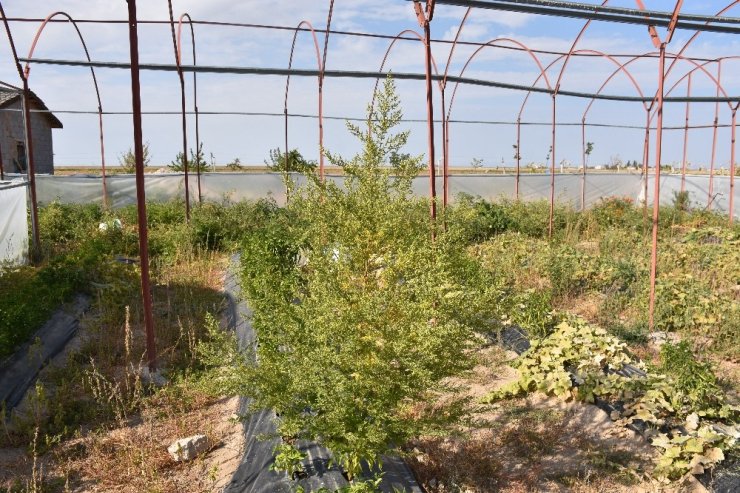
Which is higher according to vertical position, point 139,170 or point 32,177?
point 139,170

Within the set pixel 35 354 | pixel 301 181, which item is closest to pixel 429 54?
pixel 35 354

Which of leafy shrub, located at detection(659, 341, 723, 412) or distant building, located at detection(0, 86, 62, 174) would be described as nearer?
leafy shrub, located at detection(659, 341, 723, 412)

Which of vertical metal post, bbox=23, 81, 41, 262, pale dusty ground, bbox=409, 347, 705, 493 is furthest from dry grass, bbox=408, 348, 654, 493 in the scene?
vertical metal post, bbox=23, 81, 41, 262

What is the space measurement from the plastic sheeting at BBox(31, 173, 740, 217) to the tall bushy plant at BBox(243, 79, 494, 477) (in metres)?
10.5

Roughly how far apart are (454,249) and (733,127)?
12.4 metres

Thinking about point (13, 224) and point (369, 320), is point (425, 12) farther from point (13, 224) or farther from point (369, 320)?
point (13, 224)

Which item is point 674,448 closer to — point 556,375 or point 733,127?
point 556,375

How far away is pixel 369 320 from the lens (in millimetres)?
3275

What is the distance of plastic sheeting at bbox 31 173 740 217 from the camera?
1616 centimetres

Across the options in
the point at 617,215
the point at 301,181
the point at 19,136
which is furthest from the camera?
the point at 19,136

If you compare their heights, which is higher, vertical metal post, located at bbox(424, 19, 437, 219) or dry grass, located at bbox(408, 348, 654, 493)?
vertical metal post, located at bbox(424, 19, 437, 219)

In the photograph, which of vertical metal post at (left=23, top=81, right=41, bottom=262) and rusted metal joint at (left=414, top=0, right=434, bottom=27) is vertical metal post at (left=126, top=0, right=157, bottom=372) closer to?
rusted metal joint at (left=414, top=0, right=434, bottom=27)

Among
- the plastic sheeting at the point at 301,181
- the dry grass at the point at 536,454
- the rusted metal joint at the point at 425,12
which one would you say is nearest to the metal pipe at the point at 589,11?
the rusted metal joint at the point at 425,12

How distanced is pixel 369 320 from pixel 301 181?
1389 centimetres
